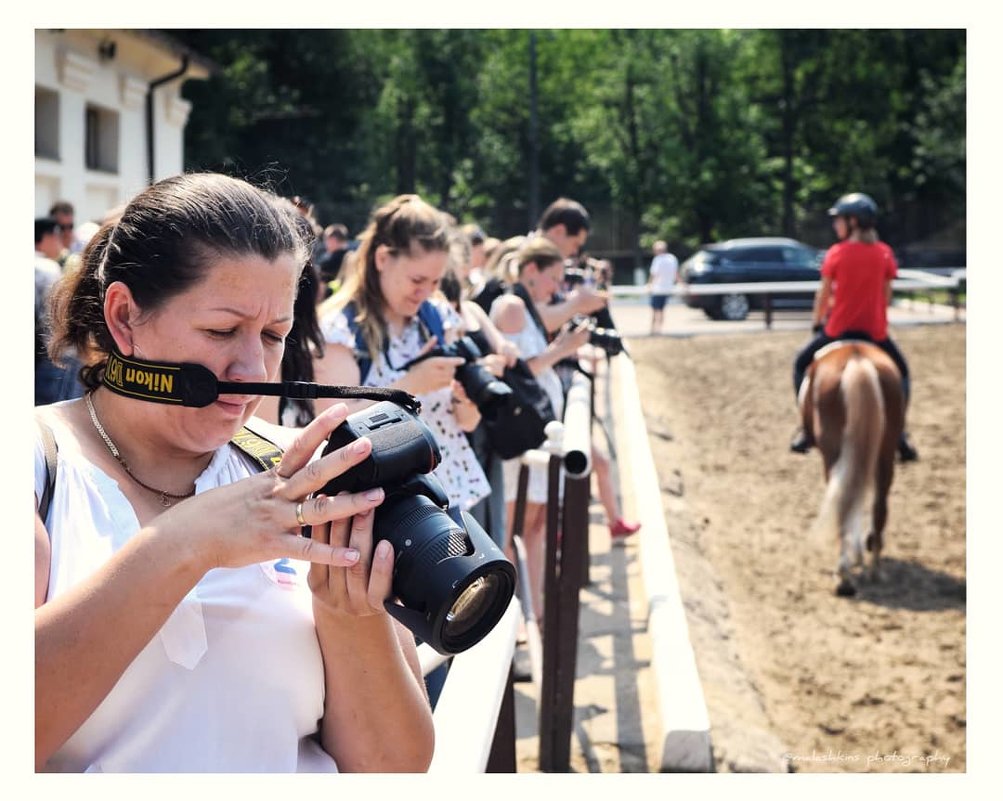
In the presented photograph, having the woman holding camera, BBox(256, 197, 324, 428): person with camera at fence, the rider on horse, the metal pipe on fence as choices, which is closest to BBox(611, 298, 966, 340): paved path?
the rider on horse

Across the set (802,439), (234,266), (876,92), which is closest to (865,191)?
(876,92)

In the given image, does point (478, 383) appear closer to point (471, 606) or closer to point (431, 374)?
point (431, 374)

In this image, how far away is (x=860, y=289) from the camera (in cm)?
699

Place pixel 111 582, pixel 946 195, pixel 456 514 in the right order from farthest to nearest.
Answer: pixel 946 195
pixel 456 514
pixel 111 582

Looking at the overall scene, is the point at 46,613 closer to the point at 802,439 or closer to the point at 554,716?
the point at 554,716

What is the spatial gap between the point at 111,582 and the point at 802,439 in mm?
7295

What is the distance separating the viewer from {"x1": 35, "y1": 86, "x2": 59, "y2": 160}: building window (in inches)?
418

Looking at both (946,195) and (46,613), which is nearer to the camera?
(46,613)

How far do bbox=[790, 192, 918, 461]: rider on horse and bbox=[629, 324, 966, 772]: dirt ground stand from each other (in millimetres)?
952

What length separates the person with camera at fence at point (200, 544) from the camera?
4.11ft

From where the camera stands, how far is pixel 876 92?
2481 centimetres

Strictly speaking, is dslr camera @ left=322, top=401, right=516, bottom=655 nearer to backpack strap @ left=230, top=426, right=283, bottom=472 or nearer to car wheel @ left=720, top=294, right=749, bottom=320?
backpack strap @ left=230, top=426, right=283, bottom=472

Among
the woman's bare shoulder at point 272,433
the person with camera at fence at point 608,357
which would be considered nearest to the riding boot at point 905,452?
the person with camera at fence at point 608,357

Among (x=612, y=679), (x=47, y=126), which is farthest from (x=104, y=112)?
(x=612, y=679)
